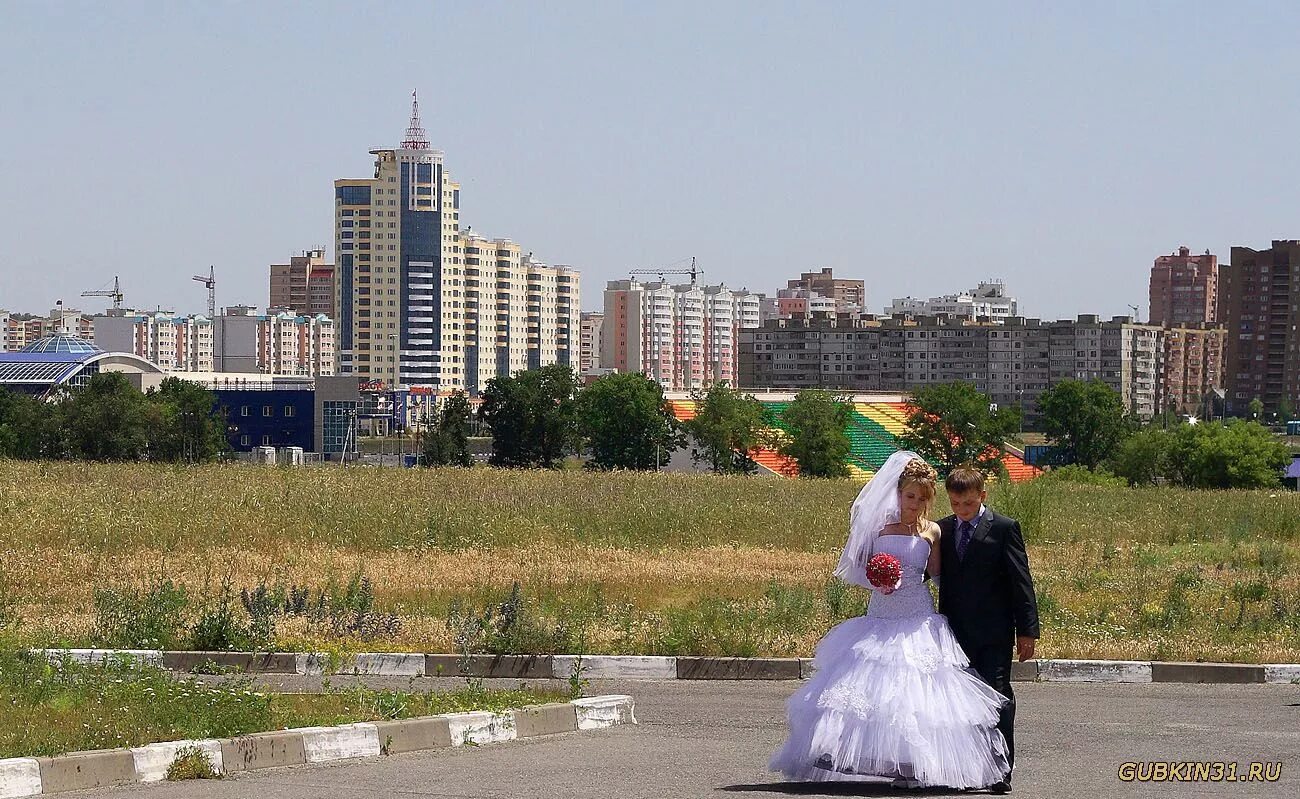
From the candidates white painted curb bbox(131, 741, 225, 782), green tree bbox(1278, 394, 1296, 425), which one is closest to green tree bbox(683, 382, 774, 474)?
white painted curb bbox(131, 741, 225, 782)

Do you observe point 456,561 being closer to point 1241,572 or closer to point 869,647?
point 1241,572

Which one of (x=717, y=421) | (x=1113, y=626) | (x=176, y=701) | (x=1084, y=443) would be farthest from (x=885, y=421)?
(x=176, y=701)

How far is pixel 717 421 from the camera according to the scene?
314 ft

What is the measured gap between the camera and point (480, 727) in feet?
33.0

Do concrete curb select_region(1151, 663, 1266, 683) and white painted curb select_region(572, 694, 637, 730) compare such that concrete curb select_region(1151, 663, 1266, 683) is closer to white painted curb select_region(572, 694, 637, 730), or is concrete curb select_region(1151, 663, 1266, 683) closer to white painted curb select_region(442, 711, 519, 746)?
white painted curb select_region(572, 694, 637, 730)

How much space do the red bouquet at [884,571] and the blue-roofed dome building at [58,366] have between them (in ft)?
454

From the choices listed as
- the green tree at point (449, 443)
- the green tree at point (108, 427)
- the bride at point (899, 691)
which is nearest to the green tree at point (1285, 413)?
the green tree at point (449, 443)

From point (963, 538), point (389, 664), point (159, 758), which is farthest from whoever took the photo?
point (389, 664)

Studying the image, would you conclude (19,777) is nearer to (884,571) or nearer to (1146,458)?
(884,571)

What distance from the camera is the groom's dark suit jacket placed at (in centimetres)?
829

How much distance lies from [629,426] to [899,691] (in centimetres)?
9207

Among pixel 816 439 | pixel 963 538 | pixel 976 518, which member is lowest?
pixel 816 439

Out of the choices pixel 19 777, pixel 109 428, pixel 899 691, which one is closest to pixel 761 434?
pixel 109 428

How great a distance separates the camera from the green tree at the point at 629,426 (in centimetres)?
9994
